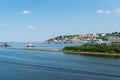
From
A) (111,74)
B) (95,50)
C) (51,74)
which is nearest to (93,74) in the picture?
(111,74)

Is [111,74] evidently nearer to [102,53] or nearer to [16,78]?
[16,78]

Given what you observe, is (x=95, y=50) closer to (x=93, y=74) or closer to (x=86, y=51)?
(x=86, y=51)

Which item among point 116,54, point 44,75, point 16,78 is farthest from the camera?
point 116,54

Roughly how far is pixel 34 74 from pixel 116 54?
167 feet

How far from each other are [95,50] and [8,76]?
203ft

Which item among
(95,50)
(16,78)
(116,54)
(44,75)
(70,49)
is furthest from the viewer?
(70,49)

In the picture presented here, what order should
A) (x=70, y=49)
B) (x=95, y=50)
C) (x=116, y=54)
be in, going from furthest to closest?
(x=70, y=49) < (x=95, y=50) < (x=116, y=54)

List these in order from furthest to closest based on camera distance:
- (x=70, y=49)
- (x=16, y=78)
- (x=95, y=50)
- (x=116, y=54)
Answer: (x=70, y=49), (x=95, y=50), (x=116, y=54), (x=16, y=78)

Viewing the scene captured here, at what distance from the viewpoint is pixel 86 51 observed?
10606cm

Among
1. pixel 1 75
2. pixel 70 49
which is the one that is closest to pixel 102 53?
pixel 70 49

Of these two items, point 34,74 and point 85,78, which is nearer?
point 85,78

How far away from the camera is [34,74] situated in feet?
157

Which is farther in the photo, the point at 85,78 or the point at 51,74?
the point at 51,74

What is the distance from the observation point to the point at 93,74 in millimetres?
48375
